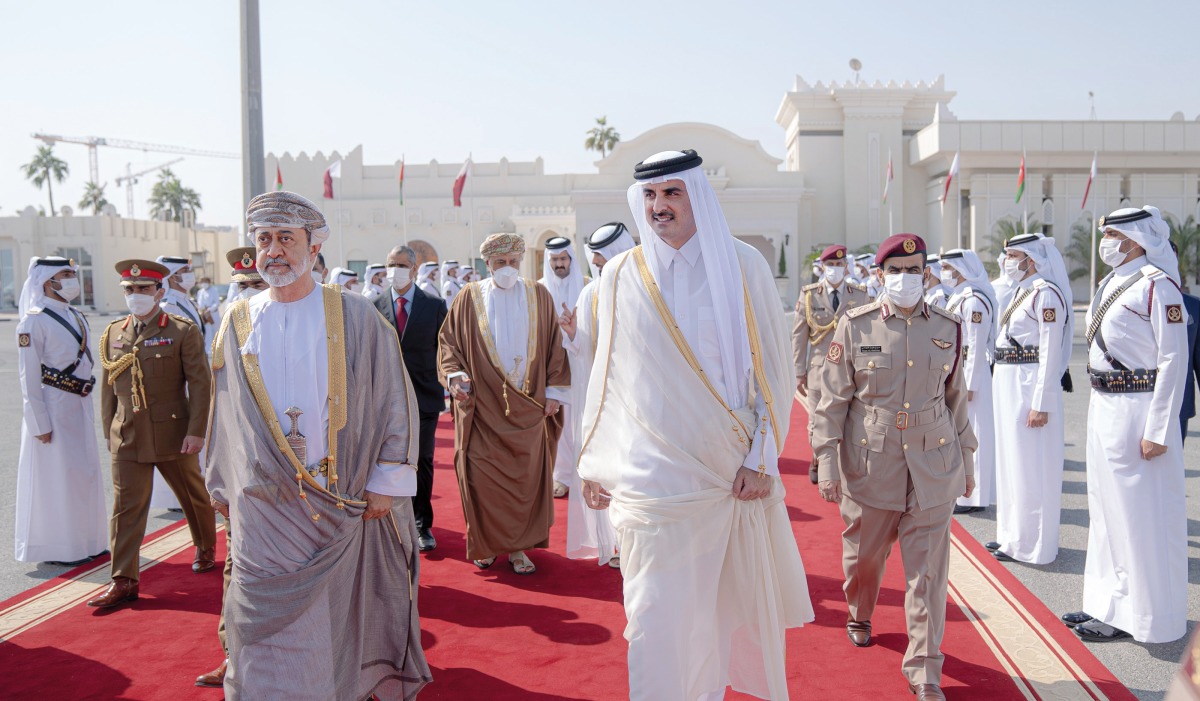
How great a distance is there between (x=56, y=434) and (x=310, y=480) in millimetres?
3699

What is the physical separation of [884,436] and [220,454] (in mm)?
2768

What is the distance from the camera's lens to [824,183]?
38812 mm

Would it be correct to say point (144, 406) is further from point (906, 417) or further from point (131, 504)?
point (906, 417)

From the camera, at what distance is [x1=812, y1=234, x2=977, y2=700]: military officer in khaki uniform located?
3.82m

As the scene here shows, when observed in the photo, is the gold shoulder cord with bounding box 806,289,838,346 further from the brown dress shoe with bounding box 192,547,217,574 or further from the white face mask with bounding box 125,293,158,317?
the white face mask with bounding box 125,293,158,317

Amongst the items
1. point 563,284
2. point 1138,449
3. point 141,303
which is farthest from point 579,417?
point 1138,449

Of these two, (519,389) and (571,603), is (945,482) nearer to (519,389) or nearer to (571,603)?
(571,603)

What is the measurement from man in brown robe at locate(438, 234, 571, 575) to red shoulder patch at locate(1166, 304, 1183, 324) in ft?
11.0

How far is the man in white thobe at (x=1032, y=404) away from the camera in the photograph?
543 centimetres

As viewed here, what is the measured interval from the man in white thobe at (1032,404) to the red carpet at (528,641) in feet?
Result: 1.05

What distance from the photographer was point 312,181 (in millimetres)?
43906

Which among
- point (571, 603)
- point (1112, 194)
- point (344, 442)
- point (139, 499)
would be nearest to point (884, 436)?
point (571, 603)

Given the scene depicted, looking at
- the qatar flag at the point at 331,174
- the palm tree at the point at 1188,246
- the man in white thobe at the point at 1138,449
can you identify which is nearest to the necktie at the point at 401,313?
the man in white thobe at the point at 1138,449

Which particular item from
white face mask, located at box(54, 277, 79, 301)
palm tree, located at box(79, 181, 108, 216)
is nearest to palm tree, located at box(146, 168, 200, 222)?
palm tree, located at box(79, 181, 108, 216)
